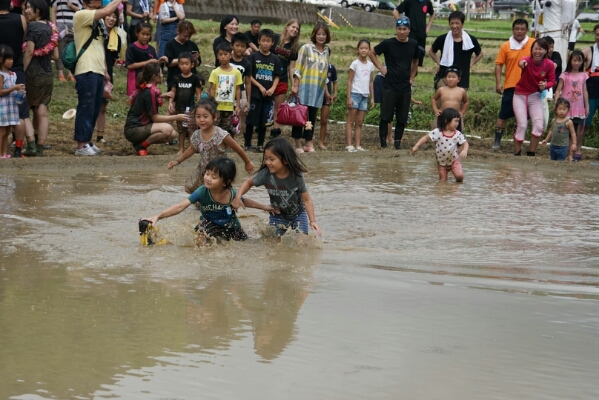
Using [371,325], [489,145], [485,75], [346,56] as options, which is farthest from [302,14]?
[371,325]

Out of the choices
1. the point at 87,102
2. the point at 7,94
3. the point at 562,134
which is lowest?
the point at 562,134

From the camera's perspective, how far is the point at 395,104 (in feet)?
44.0

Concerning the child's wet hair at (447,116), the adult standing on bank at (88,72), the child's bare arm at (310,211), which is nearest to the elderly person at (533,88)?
the child's wet hair at (447,116)

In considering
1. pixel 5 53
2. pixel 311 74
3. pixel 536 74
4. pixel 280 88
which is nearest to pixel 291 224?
pixel 5 53

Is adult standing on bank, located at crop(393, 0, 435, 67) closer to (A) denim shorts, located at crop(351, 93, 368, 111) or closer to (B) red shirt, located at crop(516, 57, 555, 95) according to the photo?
(A) denim shorts, located at crop(351, 93, 368, 111)

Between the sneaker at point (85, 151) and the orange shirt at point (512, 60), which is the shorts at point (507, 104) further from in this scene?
the sneaker at point (85, 151)

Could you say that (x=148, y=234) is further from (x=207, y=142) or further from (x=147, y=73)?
(x=147, y=73)

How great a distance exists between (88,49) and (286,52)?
9.22 feet

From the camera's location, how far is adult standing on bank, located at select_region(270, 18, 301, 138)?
12906mm

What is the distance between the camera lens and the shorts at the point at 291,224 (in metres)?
7.58

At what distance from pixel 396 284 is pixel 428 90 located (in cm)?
1123

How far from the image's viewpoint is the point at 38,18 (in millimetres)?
11344

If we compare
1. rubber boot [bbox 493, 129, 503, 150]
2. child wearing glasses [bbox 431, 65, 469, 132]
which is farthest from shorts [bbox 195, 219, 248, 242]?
rubber boot [bbox 493, 129, 503, 150]

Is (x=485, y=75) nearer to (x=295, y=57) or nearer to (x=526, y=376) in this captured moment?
(x=295, y=57)
